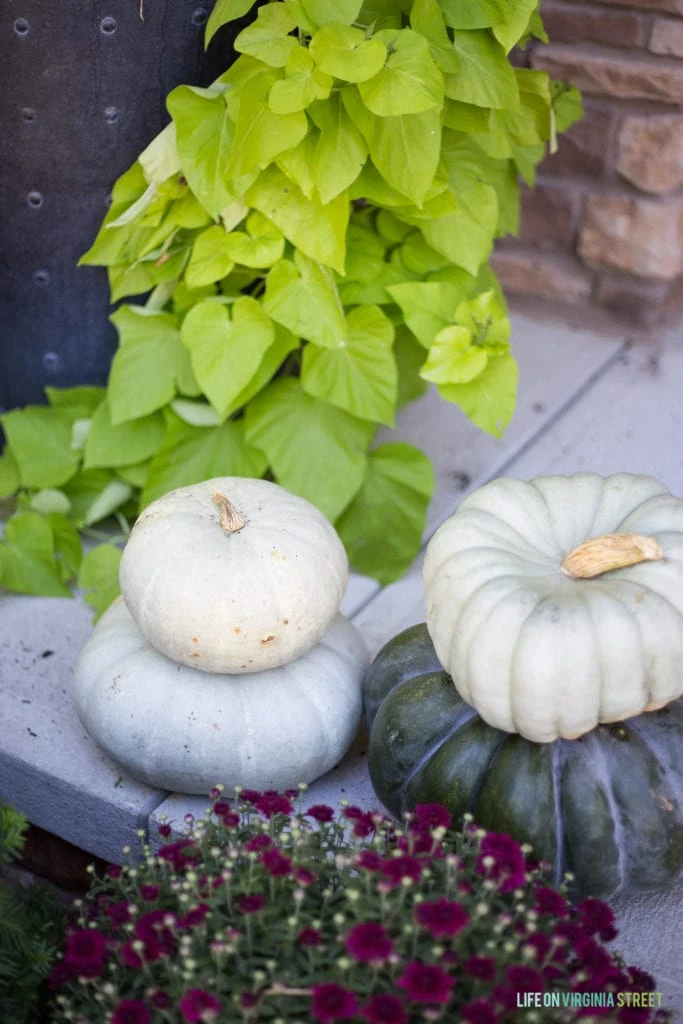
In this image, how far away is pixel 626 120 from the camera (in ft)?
8.71

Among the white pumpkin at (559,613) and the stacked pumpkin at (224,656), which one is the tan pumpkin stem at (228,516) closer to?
the stacked pumpkin at (224,656)

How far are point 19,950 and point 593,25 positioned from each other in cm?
227

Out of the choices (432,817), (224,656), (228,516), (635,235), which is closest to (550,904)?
(432,817)

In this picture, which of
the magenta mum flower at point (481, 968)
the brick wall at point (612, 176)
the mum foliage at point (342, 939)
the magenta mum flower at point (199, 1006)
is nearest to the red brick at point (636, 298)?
the brick wall at point (612, 176)

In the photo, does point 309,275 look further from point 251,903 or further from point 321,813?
point 251,903

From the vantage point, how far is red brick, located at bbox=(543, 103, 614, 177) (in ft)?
8.84

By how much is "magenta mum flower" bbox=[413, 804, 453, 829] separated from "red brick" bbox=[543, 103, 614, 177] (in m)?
1.94

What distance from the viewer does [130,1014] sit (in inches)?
42.2

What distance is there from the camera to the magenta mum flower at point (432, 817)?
1289 millimetres

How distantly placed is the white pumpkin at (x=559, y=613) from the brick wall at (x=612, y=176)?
4.56 feet

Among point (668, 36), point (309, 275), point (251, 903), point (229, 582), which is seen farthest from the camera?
point (668, 36)

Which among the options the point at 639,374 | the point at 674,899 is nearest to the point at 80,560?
the point at 674,899

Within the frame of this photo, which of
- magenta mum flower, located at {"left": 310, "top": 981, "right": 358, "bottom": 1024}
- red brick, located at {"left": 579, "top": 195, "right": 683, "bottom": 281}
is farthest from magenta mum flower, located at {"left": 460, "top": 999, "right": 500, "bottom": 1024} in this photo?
red brick, located at {"left": 579, "top": 195, "right": 683, "bottom": 281}

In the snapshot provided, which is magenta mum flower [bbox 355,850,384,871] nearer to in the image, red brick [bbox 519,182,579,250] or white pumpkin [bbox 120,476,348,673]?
white pumpkin [bbox 120,476,348,673]
